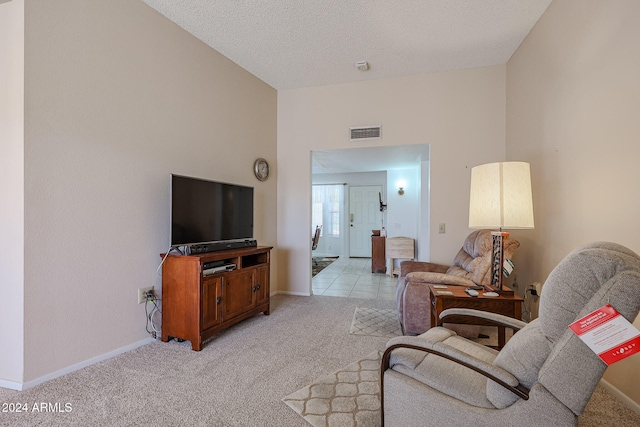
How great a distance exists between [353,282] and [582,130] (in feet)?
12.4

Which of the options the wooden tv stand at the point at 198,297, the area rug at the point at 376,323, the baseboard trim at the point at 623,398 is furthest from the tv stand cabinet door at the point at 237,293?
the baseboard trim at the point at 623,398

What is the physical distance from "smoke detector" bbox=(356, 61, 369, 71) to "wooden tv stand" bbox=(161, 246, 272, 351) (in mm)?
2601

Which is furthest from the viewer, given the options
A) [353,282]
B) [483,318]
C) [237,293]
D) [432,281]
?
[353,282]

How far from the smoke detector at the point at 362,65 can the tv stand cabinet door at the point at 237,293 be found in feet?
8.93

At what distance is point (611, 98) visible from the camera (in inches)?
70.3

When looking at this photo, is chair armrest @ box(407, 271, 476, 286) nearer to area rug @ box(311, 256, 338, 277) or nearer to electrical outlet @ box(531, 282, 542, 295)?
electrical outlet @ box(531, 282, 542, 295)

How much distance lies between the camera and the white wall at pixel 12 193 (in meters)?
1.81

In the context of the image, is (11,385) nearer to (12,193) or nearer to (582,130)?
(12,193)

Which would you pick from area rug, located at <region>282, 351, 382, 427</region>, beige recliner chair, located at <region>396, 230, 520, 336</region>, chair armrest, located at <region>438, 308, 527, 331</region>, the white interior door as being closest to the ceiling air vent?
beige recliner chair, located at <region>396, 230, 520, 336</region>

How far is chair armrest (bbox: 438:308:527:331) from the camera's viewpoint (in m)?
1.59

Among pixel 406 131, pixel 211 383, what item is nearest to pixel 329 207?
pixel 406 131

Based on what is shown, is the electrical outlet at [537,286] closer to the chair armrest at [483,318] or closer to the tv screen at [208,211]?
the chair armrest at [483,318]

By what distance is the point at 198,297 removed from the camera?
95.2 inches

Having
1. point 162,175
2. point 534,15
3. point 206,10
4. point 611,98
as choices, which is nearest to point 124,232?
point 162,175
